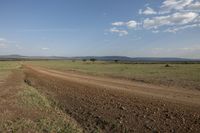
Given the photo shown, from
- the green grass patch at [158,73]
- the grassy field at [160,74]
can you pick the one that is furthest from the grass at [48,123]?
the green grass patch at [158,73]

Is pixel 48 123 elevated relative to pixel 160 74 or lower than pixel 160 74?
elevated

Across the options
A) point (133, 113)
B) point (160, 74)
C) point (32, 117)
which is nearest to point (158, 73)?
point (160, 74)

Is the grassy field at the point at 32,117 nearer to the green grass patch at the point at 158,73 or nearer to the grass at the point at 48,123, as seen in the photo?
the grass at the point at 48,123

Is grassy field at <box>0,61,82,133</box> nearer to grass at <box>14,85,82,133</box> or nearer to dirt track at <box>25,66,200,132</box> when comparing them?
grass at <box>14,85,82,133</box>

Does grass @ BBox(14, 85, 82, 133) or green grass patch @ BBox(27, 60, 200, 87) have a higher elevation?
grass @ BBox(14, 85, 82, 133)

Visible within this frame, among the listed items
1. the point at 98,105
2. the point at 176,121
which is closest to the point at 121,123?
the point at 176,121

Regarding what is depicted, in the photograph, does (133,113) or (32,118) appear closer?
(32,118)

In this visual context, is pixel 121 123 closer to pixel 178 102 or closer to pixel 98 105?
pixel 98 105

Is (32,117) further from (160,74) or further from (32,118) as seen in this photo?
(160,74)

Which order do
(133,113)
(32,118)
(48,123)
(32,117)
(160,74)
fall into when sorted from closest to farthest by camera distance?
(48,123), (32,118), (32,117), (133,113), (160,74)

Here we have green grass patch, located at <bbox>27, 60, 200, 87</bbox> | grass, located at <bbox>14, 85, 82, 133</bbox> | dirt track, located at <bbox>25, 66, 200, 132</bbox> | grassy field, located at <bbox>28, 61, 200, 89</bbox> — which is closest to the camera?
grass, located at <bbox>14, 85, 82, 133</bbox>

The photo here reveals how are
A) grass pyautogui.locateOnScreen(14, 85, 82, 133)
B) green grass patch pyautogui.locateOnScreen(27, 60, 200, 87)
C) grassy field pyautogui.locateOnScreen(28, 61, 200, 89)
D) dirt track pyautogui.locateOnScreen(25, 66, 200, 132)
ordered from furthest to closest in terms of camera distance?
green grass patch pyautogui.locateOnScreen(27, 60, 200, 87), grassy field pyautogui.locateOnScreen(28, 61, 200, 89), dirt track pyautogui.locateOnScreen(25, 66, 200, 132), grass pyautogui.locateOnScreen(14, 85, 82, 133)

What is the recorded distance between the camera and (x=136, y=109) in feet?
35.8

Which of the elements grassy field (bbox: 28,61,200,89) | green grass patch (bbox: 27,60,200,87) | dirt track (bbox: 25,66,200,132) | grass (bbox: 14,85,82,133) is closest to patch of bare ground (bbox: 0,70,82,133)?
grass (bbox: 14,85,82,133)
